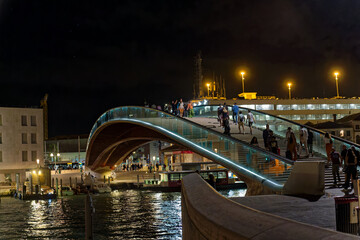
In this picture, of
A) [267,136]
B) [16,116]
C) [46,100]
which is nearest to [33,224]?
[267,136]

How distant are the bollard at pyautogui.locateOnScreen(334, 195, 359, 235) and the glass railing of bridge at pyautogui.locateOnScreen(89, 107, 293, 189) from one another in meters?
7.55

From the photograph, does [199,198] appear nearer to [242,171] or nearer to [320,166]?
[320,166]

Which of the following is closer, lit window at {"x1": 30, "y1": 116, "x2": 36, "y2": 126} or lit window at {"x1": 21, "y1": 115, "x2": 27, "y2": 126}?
lit window at {"x1": 21, "y1": 115, "x2": 27, "y2": 126}

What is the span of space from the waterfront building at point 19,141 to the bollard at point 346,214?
44.5 metres

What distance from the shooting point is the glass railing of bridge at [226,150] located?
14.6 meters

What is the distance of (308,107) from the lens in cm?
6794

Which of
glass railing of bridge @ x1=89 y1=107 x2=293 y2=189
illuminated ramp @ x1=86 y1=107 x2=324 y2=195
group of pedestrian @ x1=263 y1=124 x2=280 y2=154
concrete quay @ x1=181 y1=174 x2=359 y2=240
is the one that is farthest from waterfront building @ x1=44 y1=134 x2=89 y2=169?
concrete quay @ x1=181 y1=174 x2=359 y2=240

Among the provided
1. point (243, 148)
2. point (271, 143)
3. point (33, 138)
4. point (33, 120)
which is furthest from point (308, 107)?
point (243, 148)

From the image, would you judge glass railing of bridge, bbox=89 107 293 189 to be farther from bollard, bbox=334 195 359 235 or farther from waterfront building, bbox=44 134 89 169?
waterfront building, bbox=44 134 89 169

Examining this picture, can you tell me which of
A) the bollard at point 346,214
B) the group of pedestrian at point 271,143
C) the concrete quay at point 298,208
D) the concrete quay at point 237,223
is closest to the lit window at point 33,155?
the group of pedestrian at point 271,143

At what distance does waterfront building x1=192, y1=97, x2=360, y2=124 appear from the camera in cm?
6570

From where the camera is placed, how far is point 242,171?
1670cm

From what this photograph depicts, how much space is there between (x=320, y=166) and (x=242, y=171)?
7454 millimetres

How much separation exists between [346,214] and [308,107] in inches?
2516
